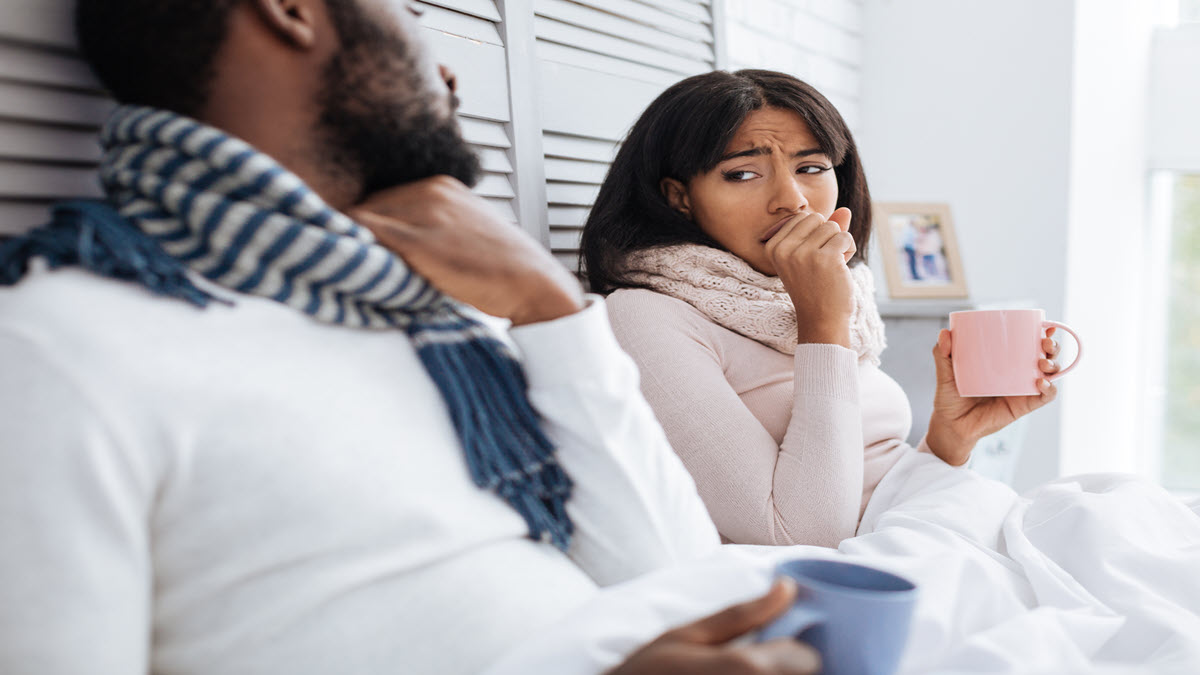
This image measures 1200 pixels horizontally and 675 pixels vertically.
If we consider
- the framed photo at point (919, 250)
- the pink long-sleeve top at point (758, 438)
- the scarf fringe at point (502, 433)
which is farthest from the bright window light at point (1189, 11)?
the scarf fringe at point (502, 433)

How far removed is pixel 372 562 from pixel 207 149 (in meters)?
0.35

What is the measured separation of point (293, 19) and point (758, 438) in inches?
29.8

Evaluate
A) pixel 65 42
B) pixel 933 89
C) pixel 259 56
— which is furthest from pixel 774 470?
pixel 933 89

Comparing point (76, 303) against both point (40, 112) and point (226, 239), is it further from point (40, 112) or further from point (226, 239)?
point (40, 112)

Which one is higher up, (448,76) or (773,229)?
(448,76)

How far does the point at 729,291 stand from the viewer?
1.37 m

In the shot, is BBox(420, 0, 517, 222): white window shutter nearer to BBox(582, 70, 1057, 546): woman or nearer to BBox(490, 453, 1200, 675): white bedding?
BBox(582, 70, 1057, 546): woman

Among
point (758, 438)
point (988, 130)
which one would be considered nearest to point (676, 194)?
point (758, 438)

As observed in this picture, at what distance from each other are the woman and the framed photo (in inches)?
34.9

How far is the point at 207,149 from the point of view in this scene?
0.71m

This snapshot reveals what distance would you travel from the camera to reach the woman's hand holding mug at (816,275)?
1.26 m

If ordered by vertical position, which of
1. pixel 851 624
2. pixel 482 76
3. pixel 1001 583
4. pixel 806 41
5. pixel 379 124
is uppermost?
pixel 806 41

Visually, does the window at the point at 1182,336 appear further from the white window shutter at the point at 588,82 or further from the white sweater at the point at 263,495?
the white sweater at the point at 263,495

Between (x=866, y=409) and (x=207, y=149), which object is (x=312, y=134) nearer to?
(x=207, y=149)
